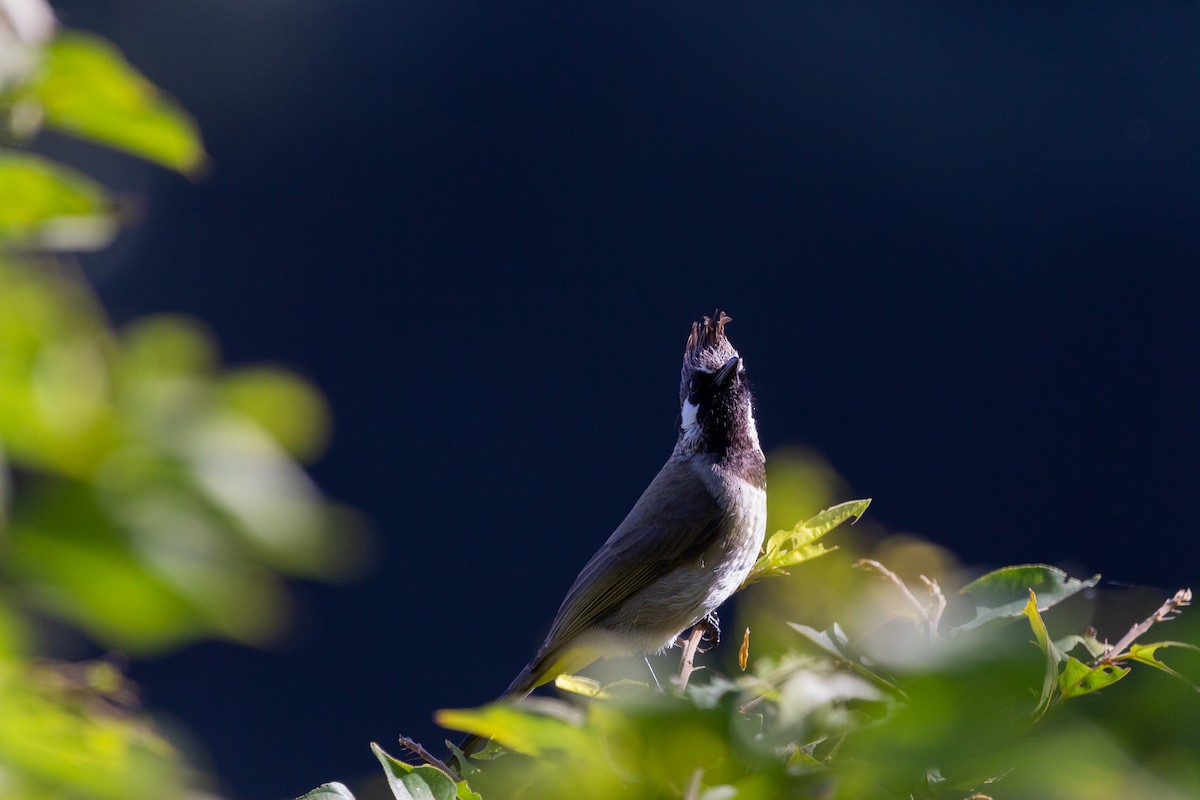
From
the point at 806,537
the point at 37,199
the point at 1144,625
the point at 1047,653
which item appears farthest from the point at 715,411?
the point at 37,199

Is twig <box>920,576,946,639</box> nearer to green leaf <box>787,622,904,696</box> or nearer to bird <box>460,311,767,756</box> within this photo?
green leaf <box>787,622,904,696</box>

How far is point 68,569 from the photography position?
29cm

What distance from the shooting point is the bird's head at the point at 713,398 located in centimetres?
288

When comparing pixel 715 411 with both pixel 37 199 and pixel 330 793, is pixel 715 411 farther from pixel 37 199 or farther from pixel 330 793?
pixel 37 199

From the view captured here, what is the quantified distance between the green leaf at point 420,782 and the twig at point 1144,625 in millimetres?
500

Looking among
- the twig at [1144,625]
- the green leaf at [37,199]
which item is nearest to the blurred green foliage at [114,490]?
the green leaf at [37,199]

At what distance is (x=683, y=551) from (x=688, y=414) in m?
0.41

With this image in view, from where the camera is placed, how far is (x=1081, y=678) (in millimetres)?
729

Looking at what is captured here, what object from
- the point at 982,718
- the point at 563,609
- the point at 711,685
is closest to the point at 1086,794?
the point at 982,718

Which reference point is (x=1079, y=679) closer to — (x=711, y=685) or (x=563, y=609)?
(x=711, y=685)

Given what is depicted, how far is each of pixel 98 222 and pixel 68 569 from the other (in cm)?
15

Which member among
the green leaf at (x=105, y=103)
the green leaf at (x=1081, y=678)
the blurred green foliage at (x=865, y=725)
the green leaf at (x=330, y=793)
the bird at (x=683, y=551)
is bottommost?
the bird at (x=683, y=551)

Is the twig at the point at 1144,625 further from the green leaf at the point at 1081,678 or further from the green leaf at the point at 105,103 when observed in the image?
the green leaf at the point at 105,103

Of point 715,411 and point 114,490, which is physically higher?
point 114,490
